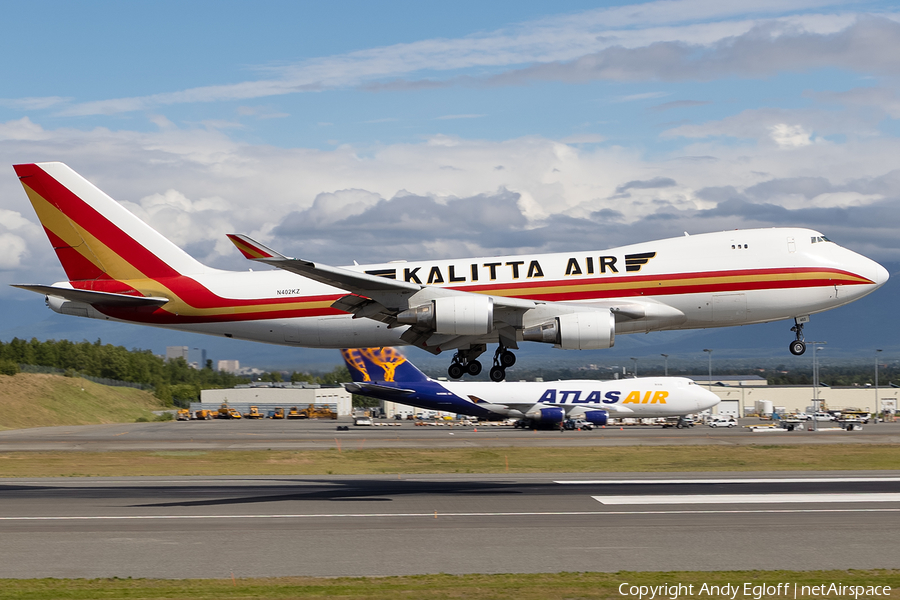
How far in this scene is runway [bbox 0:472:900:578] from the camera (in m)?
26.1

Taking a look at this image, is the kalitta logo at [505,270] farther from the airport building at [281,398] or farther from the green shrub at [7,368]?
the green shrub at [7,368]

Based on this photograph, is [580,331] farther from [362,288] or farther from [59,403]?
[59,403]

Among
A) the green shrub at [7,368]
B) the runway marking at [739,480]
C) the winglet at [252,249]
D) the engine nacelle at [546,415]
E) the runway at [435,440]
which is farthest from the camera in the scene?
the green shrub at [7,368]

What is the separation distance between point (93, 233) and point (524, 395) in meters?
64.1

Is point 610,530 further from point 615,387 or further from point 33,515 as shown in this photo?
point 615,387

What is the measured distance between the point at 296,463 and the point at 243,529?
30316mm

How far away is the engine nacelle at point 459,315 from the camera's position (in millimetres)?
36281

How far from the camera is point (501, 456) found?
6462cm

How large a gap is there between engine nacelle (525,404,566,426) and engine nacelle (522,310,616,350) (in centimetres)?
6055

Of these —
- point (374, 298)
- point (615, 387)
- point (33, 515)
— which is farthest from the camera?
point (615, 387)

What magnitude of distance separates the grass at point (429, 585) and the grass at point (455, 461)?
30292mm

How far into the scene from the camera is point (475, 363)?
39594mm

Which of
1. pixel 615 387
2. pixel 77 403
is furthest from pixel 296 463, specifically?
pixel 77 403

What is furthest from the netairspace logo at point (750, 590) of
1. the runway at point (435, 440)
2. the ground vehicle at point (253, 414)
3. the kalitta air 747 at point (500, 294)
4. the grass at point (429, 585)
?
the ground vehicle at point (253, 414)
